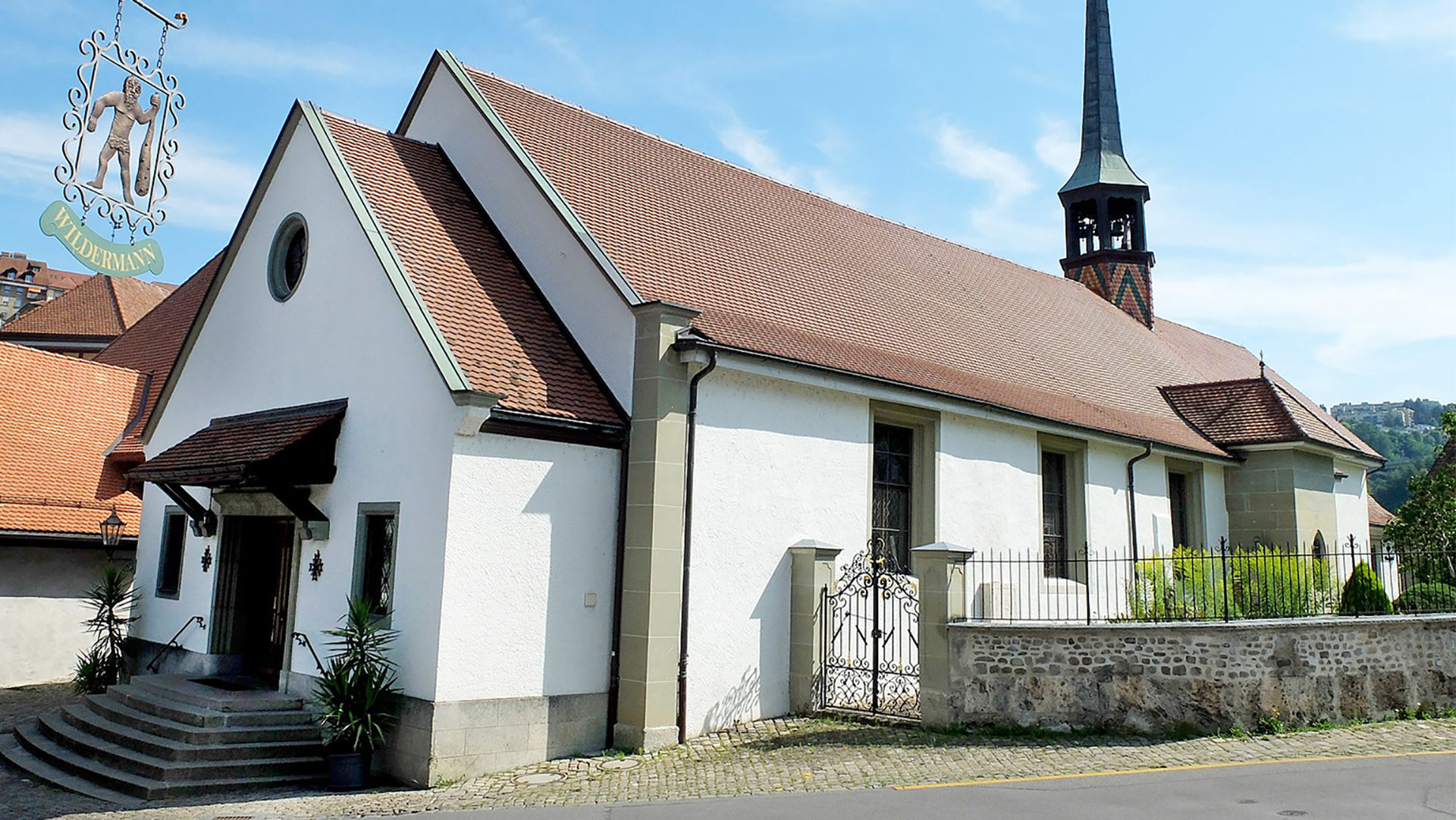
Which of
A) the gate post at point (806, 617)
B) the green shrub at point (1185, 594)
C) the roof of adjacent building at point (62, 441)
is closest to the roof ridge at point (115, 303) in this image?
the roof of adjacent building at point (62, 441)

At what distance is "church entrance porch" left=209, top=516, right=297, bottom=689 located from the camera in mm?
13727

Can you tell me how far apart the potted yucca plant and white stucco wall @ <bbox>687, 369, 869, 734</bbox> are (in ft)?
10.9

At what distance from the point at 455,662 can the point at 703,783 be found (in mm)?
2771

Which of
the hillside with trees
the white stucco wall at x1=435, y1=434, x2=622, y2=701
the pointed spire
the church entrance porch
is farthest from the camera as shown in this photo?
the hillside with trees

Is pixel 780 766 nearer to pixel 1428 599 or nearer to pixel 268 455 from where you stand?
pixel 268 455

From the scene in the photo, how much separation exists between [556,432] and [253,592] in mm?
5930

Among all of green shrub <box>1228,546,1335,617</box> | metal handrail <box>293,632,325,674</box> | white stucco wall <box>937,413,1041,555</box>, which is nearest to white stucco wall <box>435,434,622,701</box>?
metal handrail <box>293,632,325,674</box>

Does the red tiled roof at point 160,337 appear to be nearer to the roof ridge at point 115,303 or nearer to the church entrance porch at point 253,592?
the roof ridge at point 115,303

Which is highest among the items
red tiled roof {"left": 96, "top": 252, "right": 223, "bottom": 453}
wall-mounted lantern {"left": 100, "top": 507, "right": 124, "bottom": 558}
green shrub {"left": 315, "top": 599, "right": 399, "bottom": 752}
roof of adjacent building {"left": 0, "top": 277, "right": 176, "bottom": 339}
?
roof of adjacent building {"left": 0, "top": 277, "right": 176, "bottom": 339}

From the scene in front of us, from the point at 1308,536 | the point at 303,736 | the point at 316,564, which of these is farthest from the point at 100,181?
the point at 1308,536

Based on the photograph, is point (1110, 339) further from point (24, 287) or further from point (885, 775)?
point (24, 287)

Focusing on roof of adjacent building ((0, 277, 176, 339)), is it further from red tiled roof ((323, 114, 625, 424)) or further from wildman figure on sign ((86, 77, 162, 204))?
red tiled roof ((323, 114, 625, 424))

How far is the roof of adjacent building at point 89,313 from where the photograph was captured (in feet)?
93.4

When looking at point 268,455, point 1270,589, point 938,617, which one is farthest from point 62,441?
point 1270,589
